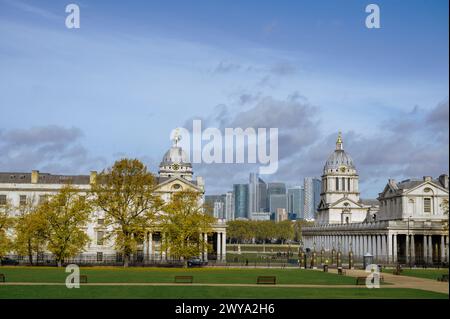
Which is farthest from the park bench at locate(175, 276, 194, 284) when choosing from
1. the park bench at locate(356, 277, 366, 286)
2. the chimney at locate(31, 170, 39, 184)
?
the chimney at locate(31, 170, 39, 184)

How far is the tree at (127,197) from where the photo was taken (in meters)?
81.8

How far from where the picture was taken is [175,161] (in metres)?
173

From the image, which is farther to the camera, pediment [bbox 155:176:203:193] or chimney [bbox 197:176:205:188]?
chimney [bbox 197:176:205:188]

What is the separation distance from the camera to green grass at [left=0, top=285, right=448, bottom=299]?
137 feet

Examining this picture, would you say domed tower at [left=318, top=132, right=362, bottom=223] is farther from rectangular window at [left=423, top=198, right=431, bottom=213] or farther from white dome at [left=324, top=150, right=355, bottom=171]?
rectangular window at [left=423, top=198, right=431, bottom=213]

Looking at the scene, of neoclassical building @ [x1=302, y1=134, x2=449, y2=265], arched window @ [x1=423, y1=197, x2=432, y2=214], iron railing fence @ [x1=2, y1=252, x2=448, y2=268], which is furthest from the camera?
arched window @ [x1=423, y1=197, x2=432, y2=214]

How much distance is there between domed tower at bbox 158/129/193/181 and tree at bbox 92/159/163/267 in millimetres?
82663

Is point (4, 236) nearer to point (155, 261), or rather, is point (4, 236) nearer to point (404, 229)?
point (155, 261)

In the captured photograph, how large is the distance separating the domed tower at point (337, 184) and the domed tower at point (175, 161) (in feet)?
123

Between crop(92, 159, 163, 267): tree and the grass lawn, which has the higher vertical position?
crop(92, 159, 163, 267): tree

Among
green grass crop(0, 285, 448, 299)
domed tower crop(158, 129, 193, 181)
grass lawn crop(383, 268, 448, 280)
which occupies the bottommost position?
grass lawn crop(383, 268, 448, 280)

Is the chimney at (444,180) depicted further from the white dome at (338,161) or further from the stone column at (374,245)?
the white dome at (338,161)

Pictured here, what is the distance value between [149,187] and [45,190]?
1147 inches
